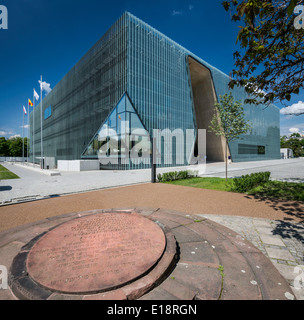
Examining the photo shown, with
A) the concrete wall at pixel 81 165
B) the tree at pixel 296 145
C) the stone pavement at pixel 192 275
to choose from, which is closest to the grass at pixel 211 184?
the stone pavement at pixel 192 275

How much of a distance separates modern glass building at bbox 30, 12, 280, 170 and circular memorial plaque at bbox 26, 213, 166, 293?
2095 cm

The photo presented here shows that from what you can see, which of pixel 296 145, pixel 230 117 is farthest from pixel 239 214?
pixel 296 145

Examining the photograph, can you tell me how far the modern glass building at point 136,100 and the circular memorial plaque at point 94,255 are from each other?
20949mm

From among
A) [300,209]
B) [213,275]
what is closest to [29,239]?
[213,275]

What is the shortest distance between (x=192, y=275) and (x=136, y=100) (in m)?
25.7

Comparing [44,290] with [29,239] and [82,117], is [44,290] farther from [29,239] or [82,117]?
[82,117]

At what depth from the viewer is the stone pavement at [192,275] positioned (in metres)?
2.13

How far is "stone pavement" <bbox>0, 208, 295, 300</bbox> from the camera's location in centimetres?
213

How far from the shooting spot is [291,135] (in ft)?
303

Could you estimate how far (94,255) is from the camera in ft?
9.12

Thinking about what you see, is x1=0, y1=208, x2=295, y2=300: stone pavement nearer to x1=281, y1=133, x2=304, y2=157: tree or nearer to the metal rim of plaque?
the metal rim of plaque

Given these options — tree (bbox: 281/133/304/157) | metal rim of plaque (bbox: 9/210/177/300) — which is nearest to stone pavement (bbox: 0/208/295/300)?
metal rim of plaque (bbox: 9/210/177/300)
